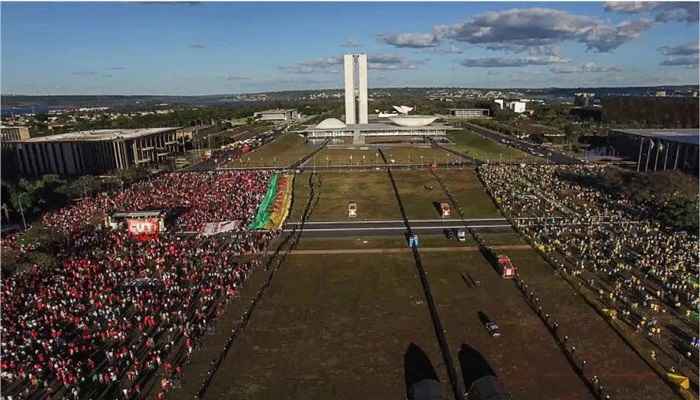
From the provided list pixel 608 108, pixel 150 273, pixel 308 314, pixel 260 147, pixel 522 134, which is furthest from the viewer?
pixel 608 108

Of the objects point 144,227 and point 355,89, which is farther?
point 355,89

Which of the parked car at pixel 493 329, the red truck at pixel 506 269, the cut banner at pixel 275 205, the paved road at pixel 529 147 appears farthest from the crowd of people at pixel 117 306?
the paved road at pixel 529 147

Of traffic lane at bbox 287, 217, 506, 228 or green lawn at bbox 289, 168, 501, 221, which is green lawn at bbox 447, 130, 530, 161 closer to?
green lawn at bbox 289, 168, 501, 221

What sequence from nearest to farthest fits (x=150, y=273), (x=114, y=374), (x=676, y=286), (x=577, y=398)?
(x=577, y=398)
(x=114, y=374)
(x=676, y=286)
(x=150, y=273)

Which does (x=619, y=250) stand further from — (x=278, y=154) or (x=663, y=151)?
(x=278, y=154)

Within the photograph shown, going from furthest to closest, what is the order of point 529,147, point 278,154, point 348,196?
point 529,147, point 278,154, point 348,196

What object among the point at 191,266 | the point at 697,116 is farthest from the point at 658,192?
the point at 697,116

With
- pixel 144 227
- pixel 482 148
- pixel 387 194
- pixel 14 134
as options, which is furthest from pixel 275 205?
pixel 14 134

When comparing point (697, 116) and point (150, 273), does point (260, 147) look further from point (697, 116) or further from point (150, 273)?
point (697, 116)

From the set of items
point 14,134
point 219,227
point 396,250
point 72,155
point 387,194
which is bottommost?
point 396,250
